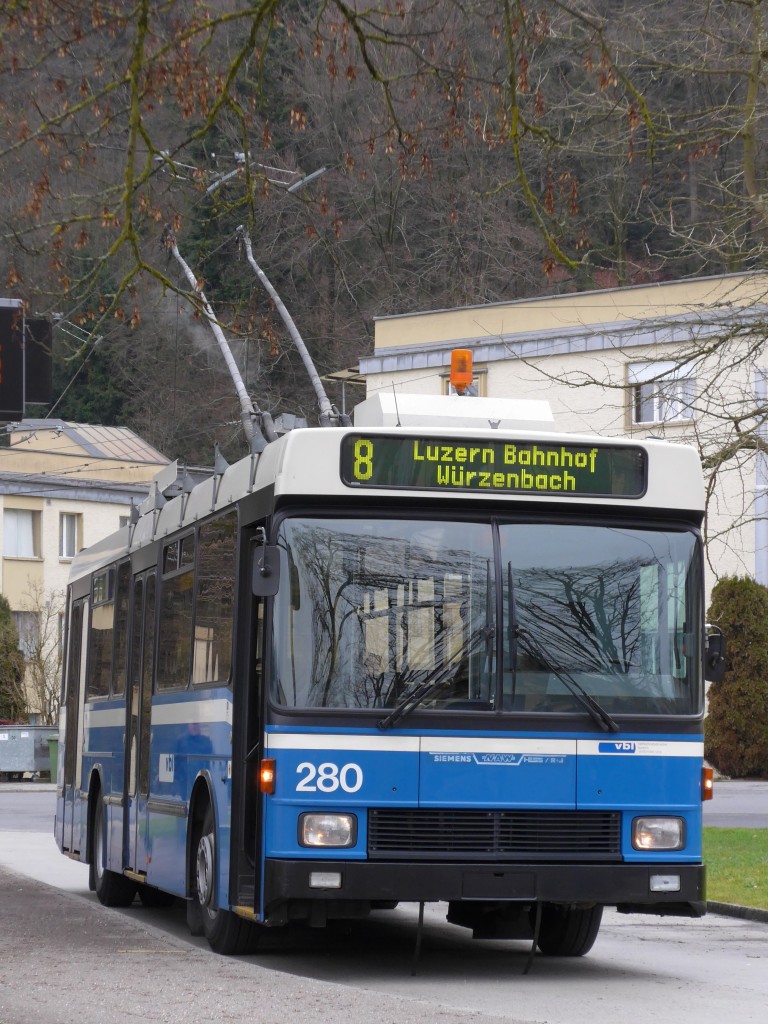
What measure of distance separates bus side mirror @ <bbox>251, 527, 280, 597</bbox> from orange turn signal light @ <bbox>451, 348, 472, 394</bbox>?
269 cm

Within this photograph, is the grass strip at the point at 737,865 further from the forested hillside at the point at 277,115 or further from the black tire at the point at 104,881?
the forested hillside at the point at 277,115

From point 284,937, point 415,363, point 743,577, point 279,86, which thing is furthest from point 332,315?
point 284,937

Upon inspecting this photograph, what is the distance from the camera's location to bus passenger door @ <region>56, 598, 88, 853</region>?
17188 mm

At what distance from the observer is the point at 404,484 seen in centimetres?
1055

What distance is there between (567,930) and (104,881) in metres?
4.87

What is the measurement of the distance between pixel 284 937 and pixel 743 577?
85.6ft

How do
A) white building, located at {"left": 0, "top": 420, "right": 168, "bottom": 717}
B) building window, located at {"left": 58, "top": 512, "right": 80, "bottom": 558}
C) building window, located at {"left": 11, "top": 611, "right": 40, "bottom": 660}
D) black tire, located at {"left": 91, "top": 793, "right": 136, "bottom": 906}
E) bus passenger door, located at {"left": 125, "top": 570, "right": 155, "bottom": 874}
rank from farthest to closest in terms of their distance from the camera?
building window, located at {"left": 58, "top": 512, "right": 80, "bottom": 558} → white building, located at {"left": 0, "top": 420, "right": 168, "bottom": 717} → building window, located at {"left": 11, "top": 611, "right": 40, "bottom": 660} → black tire, located at {"left": 91, "top": 793, "right": 136, "bottom": 906} → bus passenger door, located at {"left": 125, "top": 570, "right": 155, "bottom": 874}

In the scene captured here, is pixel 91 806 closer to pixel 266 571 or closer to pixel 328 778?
pixel 328 778

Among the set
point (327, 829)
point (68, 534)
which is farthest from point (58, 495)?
point (327, 829)

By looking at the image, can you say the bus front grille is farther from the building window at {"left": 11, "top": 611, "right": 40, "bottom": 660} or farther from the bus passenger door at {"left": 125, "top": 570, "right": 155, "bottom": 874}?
the building window at {"left": 11, "top": 611, "right": 40, "bottom": 660}

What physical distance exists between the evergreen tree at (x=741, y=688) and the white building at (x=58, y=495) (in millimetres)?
26121

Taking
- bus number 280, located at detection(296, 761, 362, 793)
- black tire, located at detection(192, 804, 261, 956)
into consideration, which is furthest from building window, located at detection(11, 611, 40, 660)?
bus number 280, located at detection(296, 761, 362, 793)

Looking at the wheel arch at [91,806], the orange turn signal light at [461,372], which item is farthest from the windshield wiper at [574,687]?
the wheel arch at [91,806]

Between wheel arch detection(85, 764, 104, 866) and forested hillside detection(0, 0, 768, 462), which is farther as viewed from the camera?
wheel arch detection(85, 764, 104, 866)
